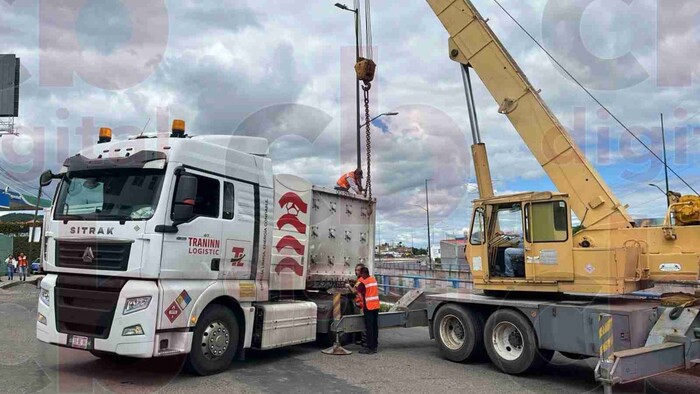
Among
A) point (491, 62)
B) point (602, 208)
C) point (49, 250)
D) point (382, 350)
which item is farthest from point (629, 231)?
point (49, 250)

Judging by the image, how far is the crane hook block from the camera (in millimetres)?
13172

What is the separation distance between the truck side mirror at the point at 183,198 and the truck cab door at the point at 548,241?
5.25m

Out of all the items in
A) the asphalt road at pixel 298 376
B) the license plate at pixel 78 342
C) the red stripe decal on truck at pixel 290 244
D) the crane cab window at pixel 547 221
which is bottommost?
the asphalt road at pixel 298 376

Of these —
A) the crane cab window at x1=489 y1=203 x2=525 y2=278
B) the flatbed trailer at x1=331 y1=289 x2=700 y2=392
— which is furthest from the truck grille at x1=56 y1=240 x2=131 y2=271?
the crane cab window at x1=489 y1=203 x2=525 y2=278

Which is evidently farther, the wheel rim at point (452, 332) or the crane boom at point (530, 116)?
the wheel rim at point (452, 332)

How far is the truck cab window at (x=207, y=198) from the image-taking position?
7625mm

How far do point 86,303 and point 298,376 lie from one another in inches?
122

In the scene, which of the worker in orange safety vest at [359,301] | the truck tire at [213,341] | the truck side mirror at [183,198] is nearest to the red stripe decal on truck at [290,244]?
the worker in orange safety vest at [359,301]

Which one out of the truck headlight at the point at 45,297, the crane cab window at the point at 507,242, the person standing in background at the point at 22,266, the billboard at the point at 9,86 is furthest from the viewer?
the billboard at the point at 9,86

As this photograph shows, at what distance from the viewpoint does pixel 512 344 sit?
8703 millimetres

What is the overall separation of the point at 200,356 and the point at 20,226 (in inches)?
1472

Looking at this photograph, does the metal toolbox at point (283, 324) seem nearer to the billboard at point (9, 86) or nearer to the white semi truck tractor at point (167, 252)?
the white semi truck tractor at point (167, 252)

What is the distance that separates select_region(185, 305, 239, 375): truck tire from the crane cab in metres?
4.36

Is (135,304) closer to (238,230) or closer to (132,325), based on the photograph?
(132,325)
